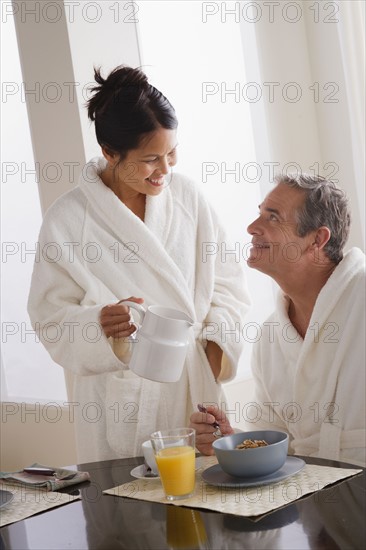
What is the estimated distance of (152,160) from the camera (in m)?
2.11

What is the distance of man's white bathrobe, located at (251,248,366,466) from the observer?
1937 mm

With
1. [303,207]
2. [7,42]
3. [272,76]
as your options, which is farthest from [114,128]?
[7,42]

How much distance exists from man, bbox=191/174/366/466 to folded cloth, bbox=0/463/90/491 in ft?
0.98

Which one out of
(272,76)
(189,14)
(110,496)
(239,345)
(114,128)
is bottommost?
(110,496)

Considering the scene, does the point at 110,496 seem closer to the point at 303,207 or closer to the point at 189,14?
the point at 303,207

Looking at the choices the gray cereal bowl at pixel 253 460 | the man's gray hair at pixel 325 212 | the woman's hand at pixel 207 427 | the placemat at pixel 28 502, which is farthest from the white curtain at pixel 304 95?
the placemat at pixel 28 502

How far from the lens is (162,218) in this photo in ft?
7.45

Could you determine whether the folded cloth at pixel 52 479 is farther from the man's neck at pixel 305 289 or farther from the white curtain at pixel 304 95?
the white curtain at pixel 304 95

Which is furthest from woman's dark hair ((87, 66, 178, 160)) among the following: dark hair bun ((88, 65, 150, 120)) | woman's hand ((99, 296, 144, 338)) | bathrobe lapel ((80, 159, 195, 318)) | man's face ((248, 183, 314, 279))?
woman's hand ((99, 296, 144, 338))

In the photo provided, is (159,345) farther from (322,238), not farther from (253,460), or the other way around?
(322,238)

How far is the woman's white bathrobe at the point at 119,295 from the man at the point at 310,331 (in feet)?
0.48

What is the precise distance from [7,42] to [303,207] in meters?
2.25

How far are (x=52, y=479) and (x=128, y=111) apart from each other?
36.4 inches

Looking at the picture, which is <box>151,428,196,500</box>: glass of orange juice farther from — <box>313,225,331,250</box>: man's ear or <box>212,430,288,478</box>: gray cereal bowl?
<box>313,225,331,250</box>: man's ear
